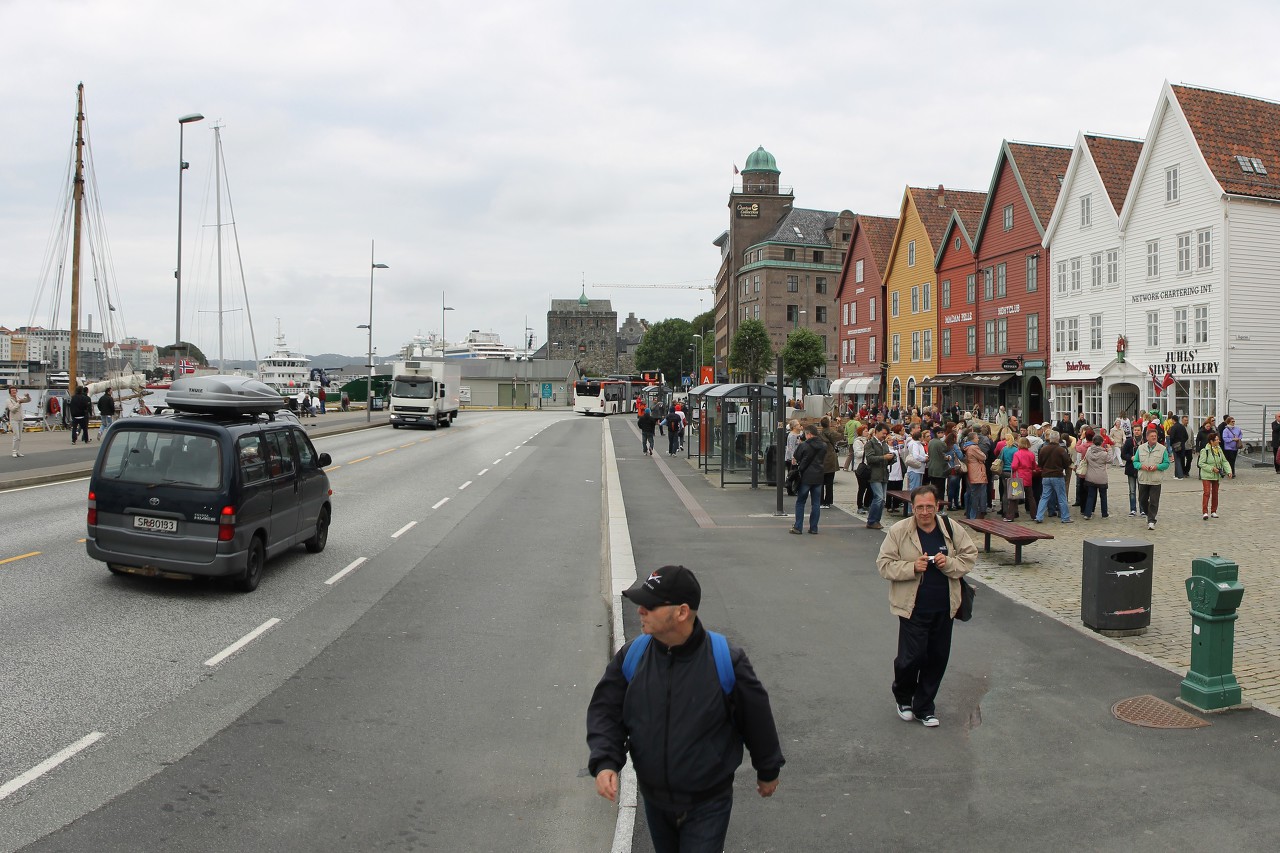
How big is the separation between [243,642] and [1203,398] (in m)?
32.5

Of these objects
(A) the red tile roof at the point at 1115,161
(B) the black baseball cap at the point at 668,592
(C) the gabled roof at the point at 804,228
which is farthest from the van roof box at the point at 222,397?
(C) the gabled roof at the point at 804,228

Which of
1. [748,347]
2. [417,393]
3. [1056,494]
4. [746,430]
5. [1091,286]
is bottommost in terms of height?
[1056,494]

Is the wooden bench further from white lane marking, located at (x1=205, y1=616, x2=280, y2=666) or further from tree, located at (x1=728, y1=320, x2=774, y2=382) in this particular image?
tree, located at (x1=728, y1=320, x2=774, y2=382)

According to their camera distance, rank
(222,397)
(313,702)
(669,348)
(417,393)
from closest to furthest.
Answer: (313,702), (222,397), (417,393), (669,348)

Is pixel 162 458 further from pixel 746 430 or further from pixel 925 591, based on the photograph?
pixel 746 430

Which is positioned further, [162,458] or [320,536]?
[320,536]

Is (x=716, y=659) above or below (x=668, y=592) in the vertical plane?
below

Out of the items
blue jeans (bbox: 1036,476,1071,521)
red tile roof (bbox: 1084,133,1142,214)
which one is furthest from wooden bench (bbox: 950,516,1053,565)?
red tile roof (bbox: 1084,133,1142,214)

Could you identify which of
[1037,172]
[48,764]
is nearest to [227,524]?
[48,764]

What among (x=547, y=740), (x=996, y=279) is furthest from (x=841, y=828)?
(x=996, y=279)

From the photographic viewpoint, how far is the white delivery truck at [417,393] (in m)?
47.7

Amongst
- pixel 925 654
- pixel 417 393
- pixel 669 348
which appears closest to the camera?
pixel 925 654

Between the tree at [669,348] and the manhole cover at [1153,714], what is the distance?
15091cm

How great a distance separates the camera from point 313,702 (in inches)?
271
